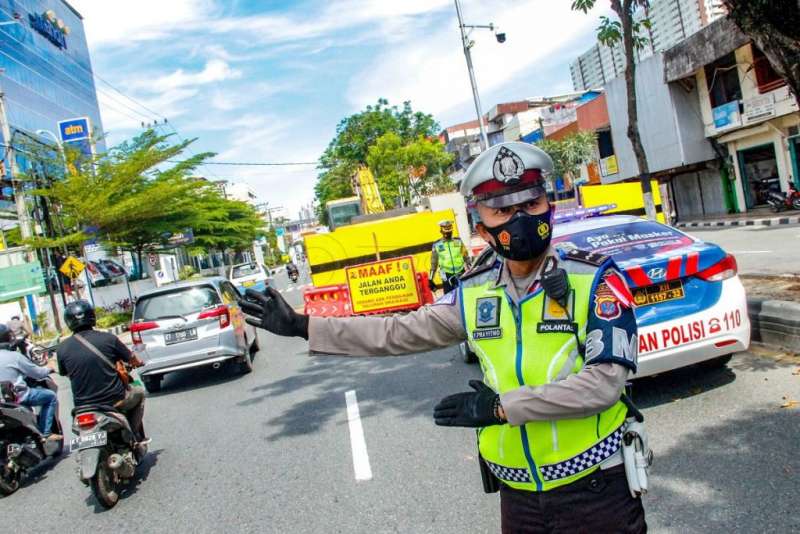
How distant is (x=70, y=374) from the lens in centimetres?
523

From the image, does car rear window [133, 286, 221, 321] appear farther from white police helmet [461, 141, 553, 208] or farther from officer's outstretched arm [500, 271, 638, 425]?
officer's outstretched arm [500, 271, 638, 425]

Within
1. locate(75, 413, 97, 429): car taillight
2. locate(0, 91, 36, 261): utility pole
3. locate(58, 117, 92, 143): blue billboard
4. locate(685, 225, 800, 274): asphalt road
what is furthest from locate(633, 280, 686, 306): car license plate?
locate(58, 117, 92, 143): blue billboard

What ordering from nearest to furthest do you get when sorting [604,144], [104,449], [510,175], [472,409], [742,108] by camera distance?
[472,409] → [510,175] → [104,449] → [742,108] → [604,144]

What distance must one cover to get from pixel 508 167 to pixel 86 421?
436cm

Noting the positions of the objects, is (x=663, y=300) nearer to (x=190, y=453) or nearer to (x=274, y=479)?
(x=274, y=479)

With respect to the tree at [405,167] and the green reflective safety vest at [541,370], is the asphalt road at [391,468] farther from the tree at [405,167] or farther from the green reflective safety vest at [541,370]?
the tree at [405,167]

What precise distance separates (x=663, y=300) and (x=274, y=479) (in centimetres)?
321

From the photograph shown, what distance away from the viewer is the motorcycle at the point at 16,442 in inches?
219

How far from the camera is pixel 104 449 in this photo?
493cm

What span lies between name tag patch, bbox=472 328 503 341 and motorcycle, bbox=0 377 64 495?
17.2 ft

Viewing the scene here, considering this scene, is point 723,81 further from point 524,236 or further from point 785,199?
point 524,236

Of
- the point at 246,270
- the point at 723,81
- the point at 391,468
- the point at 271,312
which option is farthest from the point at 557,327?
the point at 723,81

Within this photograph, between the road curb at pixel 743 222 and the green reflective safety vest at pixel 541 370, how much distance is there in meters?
20.2

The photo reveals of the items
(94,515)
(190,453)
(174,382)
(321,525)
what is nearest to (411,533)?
(321,525)
